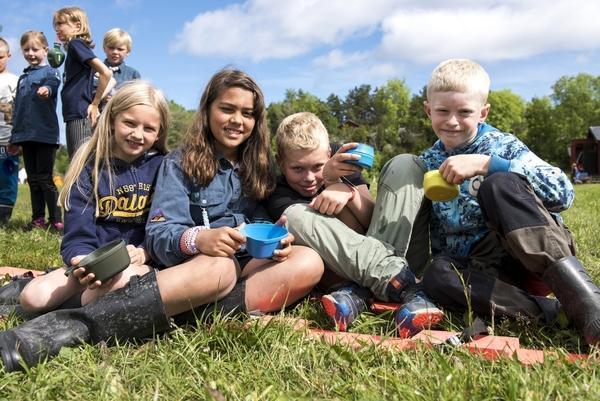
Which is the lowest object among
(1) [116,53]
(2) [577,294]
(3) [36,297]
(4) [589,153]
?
(4) [589,153]

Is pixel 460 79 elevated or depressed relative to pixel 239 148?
elevated

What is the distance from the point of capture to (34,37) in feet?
19.6

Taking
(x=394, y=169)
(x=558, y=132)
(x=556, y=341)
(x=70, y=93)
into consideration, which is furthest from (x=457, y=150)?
(x=558, y=132)

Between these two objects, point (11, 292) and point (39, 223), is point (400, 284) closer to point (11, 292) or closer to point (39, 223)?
point (11, 292)

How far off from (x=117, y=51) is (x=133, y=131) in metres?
3.26

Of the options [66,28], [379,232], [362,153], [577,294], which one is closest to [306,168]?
[362,153]

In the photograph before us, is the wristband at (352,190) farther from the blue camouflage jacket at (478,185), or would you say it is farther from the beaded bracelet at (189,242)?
the beaded bracelet at (189,242)

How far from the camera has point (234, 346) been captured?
1967 millimetres

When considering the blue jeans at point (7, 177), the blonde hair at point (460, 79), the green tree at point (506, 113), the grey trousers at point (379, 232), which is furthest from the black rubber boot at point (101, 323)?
the green tree at point (506, 113)

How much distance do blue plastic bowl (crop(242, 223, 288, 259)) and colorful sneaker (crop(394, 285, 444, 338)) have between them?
0.61m

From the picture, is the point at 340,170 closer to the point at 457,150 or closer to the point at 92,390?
the point at 457,150

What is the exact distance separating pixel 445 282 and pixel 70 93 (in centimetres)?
443

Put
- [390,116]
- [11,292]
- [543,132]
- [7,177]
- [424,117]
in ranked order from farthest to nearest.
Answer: [390,116]
[424,117]
[543,132]
[7,177]
[11,292]

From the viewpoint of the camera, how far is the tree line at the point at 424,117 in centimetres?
5519
